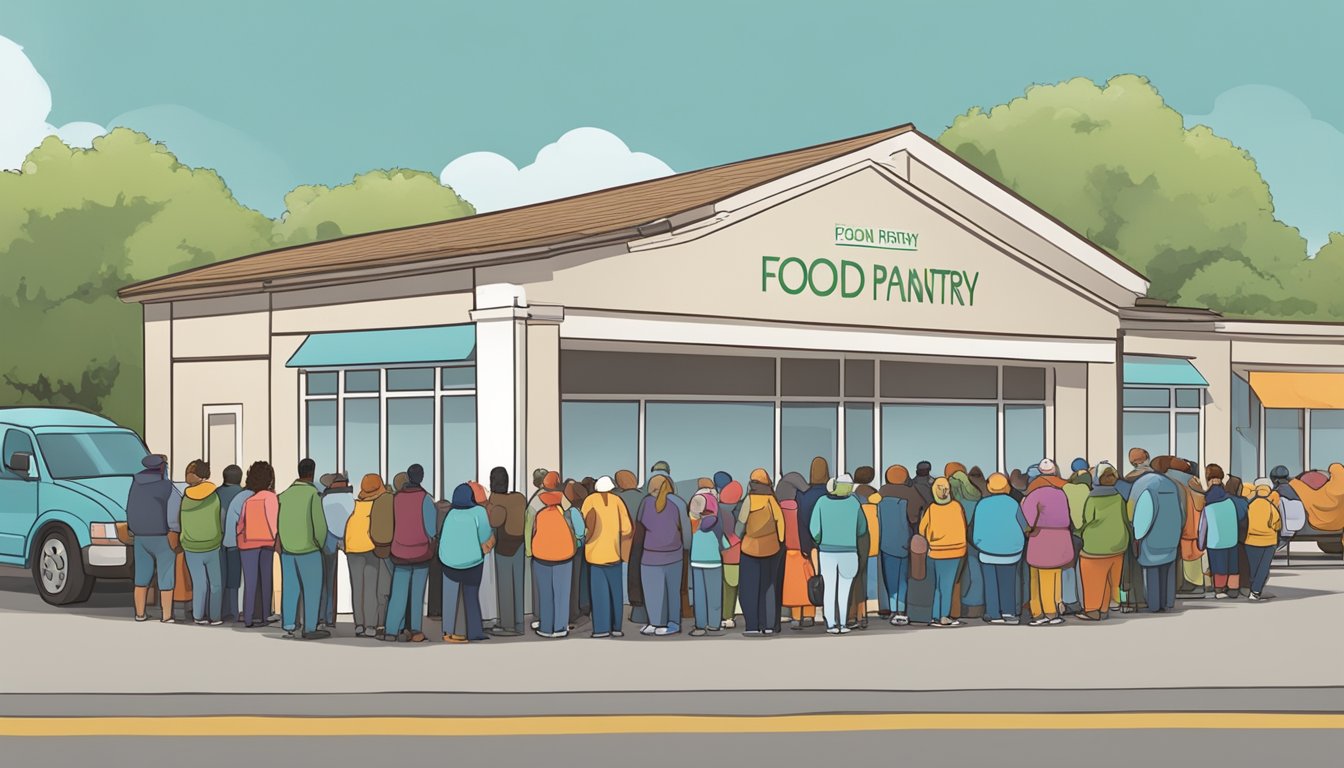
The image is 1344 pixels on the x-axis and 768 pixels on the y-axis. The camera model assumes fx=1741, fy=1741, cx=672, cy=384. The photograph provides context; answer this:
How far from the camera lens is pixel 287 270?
22281mm

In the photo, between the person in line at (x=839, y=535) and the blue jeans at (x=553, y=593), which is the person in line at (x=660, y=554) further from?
the person in line at (x=839, y=535)

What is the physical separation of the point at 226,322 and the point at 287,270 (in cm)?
113

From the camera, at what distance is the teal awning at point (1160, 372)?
28.2 metres

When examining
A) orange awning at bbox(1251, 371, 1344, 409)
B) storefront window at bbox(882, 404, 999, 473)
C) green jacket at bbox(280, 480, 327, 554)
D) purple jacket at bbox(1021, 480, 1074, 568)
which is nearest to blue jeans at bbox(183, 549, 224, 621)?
green jacket at bbox(280, 480, 327, 554)

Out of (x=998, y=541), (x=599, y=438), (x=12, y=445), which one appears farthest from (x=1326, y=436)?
(x=12, y=445)

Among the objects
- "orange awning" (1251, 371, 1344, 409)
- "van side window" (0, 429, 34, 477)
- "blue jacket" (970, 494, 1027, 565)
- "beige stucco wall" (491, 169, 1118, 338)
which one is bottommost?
"blue jacket" (970, 494, 1027, 565)

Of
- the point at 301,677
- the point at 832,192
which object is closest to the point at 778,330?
the point at 832,192

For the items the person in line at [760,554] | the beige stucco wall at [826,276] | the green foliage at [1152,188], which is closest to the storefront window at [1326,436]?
the beige stucco wall at [826,276]

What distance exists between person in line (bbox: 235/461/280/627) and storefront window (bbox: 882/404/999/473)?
9.10 meters

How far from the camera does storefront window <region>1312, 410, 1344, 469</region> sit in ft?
104

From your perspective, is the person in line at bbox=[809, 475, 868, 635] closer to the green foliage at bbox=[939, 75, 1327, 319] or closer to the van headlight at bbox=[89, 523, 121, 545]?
the van headlight at bbox=[89, 523, 121, 545]

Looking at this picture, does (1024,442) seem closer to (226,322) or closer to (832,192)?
(832,192)

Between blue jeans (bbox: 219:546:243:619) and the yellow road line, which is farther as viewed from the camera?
blue jeans (bbox: 219:546:243:619)

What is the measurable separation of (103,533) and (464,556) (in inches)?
219
